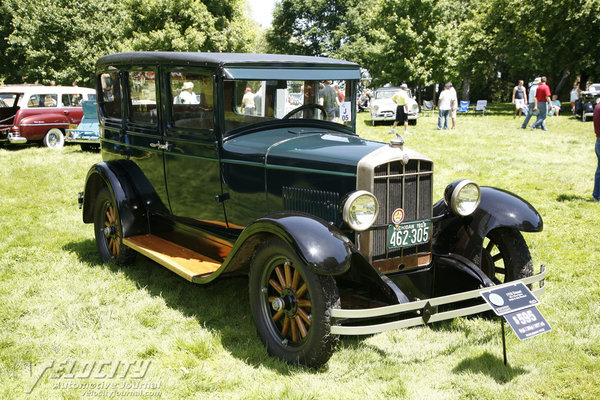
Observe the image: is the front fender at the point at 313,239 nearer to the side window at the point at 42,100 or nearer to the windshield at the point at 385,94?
the side window at the point at 42,100

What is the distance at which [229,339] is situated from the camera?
4.14m

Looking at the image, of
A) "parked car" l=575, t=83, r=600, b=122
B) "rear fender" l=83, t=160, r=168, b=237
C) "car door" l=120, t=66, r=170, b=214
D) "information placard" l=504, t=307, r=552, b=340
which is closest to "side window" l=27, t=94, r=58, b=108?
"rear fender" l=83, t=160, r=168, b=237

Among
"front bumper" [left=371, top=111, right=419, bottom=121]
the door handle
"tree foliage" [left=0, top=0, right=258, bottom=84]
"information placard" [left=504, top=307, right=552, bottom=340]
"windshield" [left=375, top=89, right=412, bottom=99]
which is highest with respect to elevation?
"tree foliage" [left=0, top=0, right=258, bottom=84]

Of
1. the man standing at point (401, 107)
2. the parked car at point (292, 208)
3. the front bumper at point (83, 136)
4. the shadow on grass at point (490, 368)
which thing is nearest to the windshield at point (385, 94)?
the man standing at point (401, 107)

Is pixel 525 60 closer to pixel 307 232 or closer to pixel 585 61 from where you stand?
pixel 585 61

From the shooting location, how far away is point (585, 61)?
28.8 meters

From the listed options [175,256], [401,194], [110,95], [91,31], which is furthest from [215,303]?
[91,31]

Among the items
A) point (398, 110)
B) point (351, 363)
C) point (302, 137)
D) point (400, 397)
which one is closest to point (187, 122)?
point (302, 137)

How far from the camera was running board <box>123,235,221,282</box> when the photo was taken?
4.42 meters

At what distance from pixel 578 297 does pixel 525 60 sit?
98.2 ft

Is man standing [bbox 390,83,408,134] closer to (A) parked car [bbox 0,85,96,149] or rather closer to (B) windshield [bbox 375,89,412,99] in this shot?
(B) windshield [bbox 375,89,412,99]

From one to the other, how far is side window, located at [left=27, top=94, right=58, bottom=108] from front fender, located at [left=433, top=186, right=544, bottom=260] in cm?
1493

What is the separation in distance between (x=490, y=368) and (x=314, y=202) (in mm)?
1690

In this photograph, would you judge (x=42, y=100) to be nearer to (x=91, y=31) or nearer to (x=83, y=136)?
(x=83, y=136)
